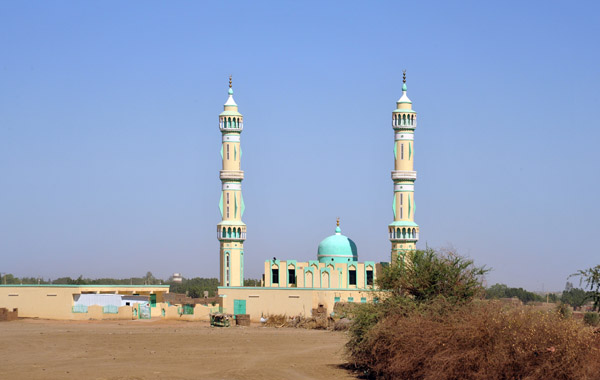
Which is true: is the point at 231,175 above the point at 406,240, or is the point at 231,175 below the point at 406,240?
above

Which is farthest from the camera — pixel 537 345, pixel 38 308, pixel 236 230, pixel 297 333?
pixel 236 230

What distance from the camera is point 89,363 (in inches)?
1143

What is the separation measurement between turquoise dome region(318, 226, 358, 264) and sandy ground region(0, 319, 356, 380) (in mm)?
11887

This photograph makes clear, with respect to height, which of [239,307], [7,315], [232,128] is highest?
[232,128]

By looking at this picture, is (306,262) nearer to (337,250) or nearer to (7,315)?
(337,250)

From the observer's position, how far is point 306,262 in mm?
57438

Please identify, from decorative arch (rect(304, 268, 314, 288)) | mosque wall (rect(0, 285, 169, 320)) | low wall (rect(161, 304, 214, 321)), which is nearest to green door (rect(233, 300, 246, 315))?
low wall (rect(161, 304, 214, 321))

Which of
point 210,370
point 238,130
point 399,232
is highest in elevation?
point 238,130

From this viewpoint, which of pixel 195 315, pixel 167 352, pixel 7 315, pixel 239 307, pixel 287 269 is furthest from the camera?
pixel 287 269

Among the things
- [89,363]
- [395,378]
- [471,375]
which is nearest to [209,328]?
[89,363]

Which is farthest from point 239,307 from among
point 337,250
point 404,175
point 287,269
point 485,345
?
point 485,345

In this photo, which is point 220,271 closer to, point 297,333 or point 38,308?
point 38,308

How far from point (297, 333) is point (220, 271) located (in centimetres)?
1537

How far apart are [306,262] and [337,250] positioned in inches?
128
